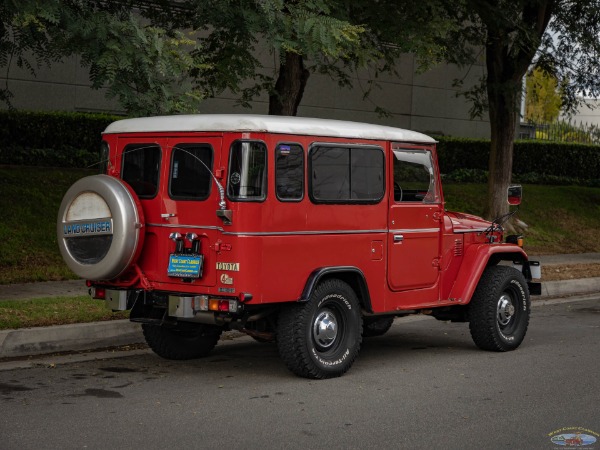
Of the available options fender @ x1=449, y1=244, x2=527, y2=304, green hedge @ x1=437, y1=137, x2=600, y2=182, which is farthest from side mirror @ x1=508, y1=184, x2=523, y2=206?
green hedge @ x1=437, y1=137, x2=600, y2=182

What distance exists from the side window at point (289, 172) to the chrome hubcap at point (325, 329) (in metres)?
1.06

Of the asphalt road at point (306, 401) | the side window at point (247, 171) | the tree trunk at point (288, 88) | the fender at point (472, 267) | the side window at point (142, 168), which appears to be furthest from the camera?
the tree trunk at point (288, 88)

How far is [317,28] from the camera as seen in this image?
11.9m

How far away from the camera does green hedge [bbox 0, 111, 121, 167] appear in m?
18.2

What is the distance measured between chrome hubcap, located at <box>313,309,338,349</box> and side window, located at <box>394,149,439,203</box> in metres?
1.41

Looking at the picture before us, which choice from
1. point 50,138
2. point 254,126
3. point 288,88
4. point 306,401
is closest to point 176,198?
point 254,126

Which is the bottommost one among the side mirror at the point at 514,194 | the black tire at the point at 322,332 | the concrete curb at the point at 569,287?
the concrete curb at the point at 569,287

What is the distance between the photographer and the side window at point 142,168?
349 inches

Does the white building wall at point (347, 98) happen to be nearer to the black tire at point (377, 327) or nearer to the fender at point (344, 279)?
the black tire at point (377, 327)

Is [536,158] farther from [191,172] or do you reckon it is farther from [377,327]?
[191,172]

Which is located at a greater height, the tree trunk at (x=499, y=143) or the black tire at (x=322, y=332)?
the tree trunk at (x=499, y=143)

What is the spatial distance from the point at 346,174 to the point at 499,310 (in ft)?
7.94

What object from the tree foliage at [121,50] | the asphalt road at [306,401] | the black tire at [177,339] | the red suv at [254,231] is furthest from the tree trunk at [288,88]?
the black tire at [177,339]

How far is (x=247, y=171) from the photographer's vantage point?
826 centimetres
